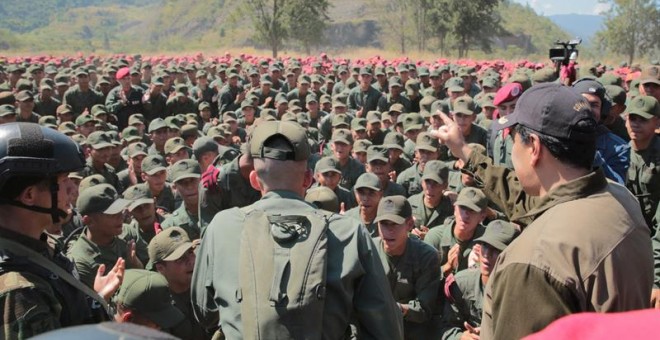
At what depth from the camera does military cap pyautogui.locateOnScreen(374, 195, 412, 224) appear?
15.5ft

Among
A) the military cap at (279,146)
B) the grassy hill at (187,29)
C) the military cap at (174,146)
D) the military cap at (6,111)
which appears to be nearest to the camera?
the military cap at (279,146)

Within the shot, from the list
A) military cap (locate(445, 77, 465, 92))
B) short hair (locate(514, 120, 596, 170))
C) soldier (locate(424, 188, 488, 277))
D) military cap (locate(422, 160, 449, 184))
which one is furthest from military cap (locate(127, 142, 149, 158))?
short hair (locate(514, 120, 596, 170))

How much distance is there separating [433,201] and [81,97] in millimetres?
9176

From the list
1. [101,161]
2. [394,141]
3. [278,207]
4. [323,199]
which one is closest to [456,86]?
→ [394,141]

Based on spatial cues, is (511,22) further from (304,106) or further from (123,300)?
(123,300)

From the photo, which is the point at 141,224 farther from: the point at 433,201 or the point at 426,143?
the point at 426,143

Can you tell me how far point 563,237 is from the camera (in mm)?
1948

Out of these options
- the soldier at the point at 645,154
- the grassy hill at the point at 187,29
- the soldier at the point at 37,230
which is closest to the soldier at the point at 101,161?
the soldier at the point at 37,230

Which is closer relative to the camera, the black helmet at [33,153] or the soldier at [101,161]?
the black helmet at [33,153]

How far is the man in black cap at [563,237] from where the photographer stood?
1.91 meters

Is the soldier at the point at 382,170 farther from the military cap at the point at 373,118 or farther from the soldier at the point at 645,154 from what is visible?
the military cap at the point at 373,118

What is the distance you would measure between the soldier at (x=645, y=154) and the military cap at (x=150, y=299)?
14.7 feet

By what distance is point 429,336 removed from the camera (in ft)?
16.0

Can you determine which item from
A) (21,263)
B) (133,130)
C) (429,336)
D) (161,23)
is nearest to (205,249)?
(21,263)
